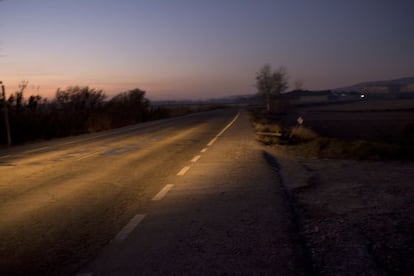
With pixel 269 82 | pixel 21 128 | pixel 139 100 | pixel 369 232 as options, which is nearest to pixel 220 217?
pixel 369 232

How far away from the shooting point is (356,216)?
264 inches

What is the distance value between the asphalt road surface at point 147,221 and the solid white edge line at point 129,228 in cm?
1

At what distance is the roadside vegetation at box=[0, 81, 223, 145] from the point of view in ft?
91.8

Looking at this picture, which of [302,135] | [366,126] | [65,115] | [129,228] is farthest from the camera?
[366,126]

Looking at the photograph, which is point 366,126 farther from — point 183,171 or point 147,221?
point 147,221

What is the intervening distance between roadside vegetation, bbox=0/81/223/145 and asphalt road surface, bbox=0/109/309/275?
16071 mm

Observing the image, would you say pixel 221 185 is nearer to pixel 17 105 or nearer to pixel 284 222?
pixel 284 222

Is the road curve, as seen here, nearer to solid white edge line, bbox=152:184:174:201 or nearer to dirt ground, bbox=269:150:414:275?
solid white edge line, bbox=152:184:174:201

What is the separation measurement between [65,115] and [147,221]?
96.4ft

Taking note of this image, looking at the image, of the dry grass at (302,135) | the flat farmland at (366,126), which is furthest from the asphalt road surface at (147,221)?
the flat farmland at (366,126)

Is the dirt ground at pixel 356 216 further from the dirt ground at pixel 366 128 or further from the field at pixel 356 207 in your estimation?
the dirt ground at pixel 366 128

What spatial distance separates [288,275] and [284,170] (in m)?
7.38

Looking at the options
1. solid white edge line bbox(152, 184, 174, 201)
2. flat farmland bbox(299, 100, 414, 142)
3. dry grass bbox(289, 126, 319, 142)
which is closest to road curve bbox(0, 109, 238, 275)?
solid white edge line bbox(152, 184, 174, 201)

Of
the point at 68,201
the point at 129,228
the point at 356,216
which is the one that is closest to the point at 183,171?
the point at 68,201
